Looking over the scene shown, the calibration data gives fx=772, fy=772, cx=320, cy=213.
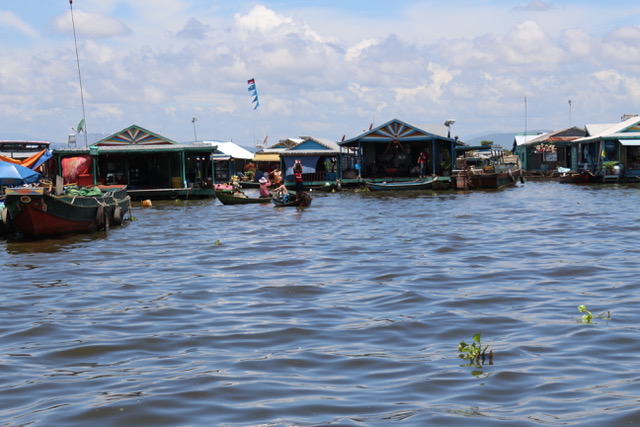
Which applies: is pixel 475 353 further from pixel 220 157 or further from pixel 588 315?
pixel 220 157

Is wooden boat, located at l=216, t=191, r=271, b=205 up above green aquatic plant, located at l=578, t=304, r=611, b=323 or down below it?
above

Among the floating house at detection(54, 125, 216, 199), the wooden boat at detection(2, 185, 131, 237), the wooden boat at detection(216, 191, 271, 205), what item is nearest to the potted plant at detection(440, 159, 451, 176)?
the floating house at detection(54, 125, 216, 199)

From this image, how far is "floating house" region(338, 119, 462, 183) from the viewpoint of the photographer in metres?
43.3

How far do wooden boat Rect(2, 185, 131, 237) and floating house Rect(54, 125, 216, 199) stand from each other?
1532 cm

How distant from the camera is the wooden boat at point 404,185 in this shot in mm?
41188

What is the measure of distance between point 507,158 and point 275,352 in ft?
189

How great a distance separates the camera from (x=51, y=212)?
65.8 ft

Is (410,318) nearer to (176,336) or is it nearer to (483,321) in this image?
(483,321)

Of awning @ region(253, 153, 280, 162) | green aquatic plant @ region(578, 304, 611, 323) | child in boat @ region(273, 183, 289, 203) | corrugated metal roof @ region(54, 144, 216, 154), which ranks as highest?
corrugated metal roof @ region(54, 144, 216, 154)

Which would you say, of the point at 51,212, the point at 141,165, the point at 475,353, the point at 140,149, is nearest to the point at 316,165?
the point at 141,165

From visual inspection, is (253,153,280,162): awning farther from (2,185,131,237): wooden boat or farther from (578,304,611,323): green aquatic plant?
(578,304,611,323): green aquatic plant

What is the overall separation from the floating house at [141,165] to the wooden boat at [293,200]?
982 centimetres

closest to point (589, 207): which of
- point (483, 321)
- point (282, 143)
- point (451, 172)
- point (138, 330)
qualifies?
point (451, 172)

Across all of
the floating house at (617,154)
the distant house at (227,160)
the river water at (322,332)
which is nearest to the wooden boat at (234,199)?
the river water at (322,332)
